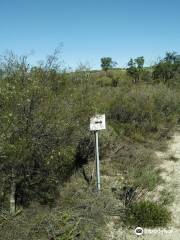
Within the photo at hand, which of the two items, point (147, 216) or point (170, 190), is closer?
point (147, 216)

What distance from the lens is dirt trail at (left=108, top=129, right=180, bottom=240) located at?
748cm

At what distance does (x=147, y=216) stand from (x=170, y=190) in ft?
6.70

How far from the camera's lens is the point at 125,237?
7.41 meters

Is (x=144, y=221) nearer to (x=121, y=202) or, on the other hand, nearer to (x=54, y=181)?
(x=121, y=202)

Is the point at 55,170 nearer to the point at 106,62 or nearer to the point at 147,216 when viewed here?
the point at 147,216

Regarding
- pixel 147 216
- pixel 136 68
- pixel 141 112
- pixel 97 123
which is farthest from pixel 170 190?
pixel 136 68

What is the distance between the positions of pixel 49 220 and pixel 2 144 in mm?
1431

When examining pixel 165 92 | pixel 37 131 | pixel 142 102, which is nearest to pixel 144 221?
pixel 37 131

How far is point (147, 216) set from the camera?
7.84 m

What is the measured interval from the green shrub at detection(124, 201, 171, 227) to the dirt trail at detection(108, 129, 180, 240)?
0.16 m
